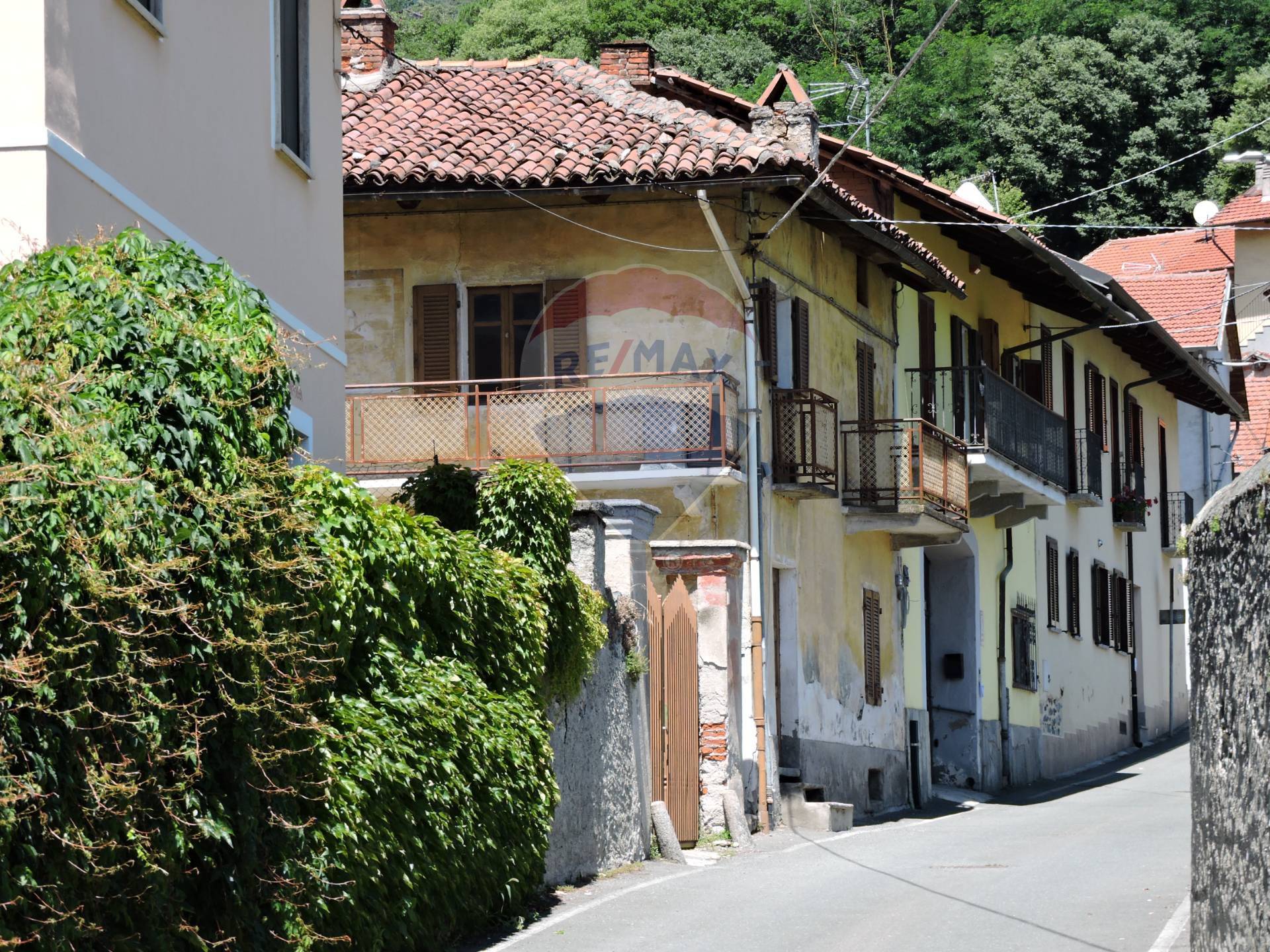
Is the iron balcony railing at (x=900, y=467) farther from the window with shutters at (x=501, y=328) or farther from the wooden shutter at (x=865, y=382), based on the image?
the window with shutters at (x=501, y=328)

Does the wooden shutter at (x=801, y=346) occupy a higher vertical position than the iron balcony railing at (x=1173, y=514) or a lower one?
higher

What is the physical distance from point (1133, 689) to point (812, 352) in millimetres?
17216

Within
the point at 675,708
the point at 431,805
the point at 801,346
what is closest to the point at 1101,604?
the point at 801,346

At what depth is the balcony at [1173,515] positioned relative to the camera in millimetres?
41812

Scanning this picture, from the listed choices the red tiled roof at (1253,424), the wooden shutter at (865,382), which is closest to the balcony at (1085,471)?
the wooden shutter at (865,382)

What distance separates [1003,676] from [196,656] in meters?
23.0

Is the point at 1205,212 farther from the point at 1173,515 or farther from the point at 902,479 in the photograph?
the point at 902,479

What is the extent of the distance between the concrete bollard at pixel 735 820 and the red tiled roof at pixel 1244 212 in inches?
1324

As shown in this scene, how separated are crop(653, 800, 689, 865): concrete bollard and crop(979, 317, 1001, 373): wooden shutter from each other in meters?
15.6

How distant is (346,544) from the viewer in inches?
400

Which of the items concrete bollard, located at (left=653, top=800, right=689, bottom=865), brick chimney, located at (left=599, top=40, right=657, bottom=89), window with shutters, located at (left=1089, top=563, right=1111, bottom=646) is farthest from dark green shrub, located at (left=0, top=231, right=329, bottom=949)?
window with shutters, located at (left=1089, top=563, right=1111, bottom=646)

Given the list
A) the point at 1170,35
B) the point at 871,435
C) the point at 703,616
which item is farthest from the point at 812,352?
the point at 1170,35

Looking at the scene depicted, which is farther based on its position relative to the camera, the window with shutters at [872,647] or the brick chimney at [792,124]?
the window with shutters at [872,647]

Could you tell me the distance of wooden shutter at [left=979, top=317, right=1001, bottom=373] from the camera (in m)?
30.7
